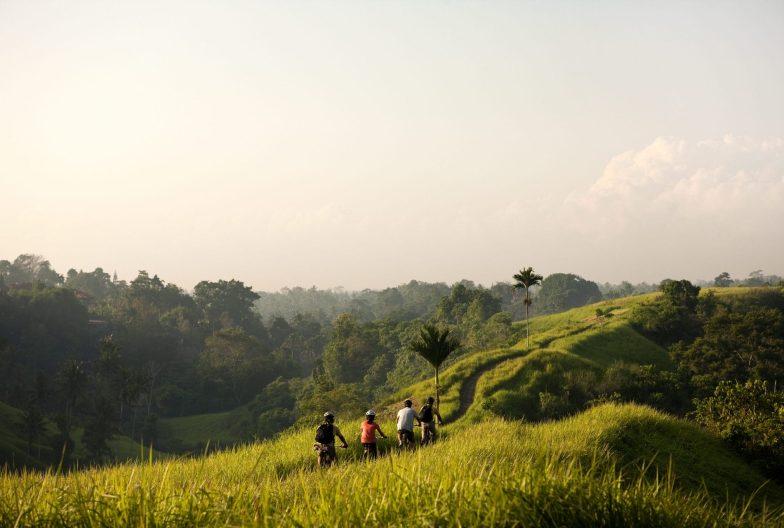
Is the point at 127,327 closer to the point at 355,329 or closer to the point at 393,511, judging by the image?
the point at 355,329

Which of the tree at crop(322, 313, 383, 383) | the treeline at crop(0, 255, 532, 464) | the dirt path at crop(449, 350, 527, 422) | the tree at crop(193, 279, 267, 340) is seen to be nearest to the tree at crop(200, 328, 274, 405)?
the treeline at crop(0, 255, 532, 464)

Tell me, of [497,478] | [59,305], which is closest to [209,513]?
[497,478]

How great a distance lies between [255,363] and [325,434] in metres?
89.5

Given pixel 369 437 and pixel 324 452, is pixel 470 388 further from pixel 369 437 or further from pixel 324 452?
pixel 324 452

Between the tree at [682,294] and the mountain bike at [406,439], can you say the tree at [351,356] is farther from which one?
the mountain bike at [406,439]

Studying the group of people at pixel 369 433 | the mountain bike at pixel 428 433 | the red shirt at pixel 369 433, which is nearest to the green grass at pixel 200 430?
the mountain bike at pixel 428 433

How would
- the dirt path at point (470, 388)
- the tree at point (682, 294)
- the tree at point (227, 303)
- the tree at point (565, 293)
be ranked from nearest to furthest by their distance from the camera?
Answer: the dirt path at point (470, 388), the tree at point (682, 294), the tree at point (227, 303), the tree at point (565, 293)

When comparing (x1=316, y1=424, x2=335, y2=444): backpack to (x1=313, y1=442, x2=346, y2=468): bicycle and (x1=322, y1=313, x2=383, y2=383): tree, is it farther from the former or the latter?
(x1=322, y1=313, x2=383, y2=383): tree

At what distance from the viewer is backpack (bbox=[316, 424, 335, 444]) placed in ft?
50.8

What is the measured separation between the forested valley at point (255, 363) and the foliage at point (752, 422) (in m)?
0.15

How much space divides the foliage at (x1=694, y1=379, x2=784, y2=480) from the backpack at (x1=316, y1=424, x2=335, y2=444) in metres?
21.3

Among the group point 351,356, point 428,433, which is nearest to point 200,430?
point 351,356

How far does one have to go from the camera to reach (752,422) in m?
28.0

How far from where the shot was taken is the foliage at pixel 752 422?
25.8m
